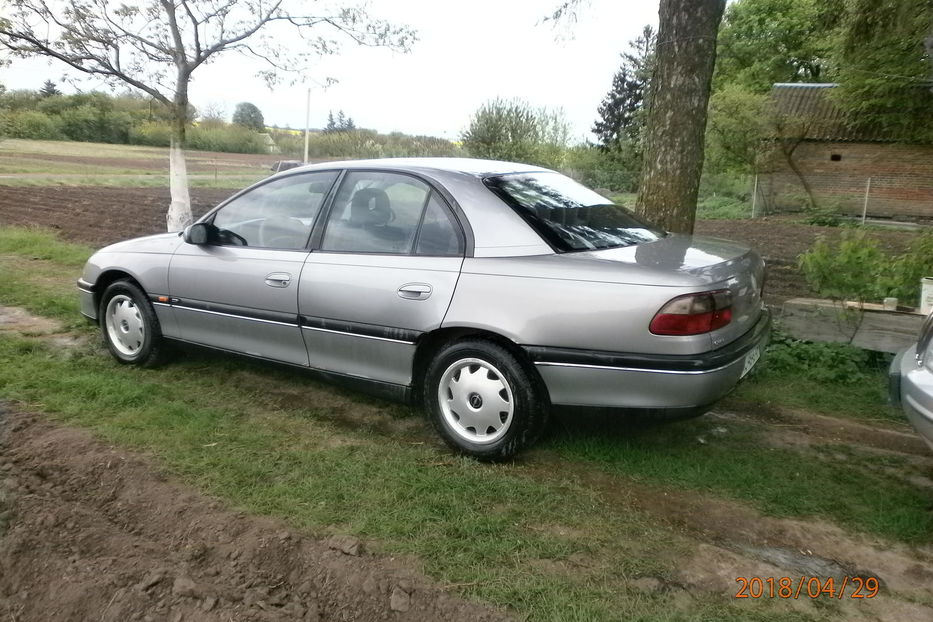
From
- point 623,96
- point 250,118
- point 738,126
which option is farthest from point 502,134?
point 623,96

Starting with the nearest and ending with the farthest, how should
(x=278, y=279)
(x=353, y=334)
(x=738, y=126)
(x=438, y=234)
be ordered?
(x=438, y=234) → (x=353, y=334) → (x=278, y=279) → (x=738, y=126)

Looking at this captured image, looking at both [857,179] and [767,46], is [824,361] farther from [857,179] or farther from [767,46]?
[767,46]

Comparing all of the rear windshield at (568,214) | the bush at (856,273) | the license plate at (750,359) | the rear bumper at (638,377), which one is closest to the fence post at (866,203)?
the bush at (856,273)

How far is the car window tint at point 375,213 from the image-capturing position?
4152mm

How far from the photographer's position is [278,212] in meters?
4.73

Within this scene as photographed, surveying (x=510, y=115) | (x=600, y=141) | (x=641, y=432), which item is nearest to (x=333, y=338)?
(x=641, y=432)

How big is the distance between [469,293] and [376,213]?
933 millimetres

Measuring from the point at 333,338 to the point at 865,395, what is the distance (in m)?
3.58

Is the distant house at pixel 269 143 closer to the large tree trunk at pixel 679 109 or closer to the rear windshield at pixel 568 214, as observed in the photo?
the large tree trunk at pixel 679 109

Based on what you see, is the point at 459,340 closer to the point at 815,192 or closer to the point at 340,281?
the point at 340,281

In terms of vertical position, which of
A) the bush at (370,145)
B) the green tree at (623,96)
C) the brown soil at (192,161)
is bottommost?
the brown soil at (192,161)

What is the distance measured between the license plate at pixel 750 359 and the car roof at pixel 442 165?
5.63 feet

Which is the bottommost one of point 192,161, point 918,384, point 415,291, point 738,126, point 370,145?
point 918,384

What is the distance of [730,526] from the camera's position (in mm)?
3234
